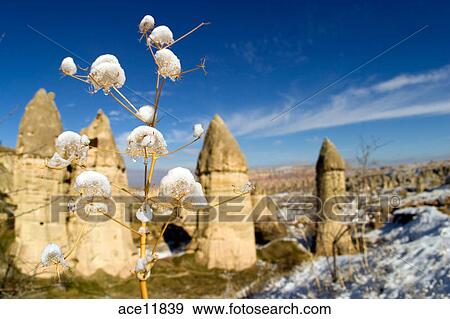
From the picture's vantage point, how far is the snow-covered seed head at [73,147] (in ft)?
2.53

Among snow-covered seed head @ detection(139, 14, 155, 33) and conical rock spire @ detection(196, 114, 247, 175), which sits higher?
conical rock spire @ detection(196, 114, 247, 175)

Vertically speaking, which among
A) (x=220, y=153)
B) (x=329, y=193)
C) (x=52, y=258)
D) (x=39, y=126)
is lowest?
(x=329, y=193)

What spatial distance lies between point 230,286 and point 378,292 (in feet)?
11.2

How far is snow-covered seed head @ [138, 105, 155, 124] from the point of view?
31.8 inches

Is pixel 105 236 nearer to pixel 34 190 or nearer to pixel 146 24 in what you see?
pixel 34 190

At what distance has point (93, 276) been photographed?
24.9ft

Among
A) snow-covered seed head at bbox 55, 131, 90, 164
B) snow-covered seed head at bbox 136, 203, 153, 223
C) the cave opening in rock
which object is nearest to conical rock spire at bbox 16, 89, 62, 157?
the cave opening in rock

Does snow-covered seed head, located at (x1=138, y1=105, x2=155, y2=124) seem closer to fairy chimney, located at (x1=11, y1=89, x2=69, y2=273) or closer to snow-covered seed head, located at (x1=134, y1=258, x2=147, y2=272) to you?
snow-covered seed head, located at (x1=134, y1=258, x2=147, y2=272)

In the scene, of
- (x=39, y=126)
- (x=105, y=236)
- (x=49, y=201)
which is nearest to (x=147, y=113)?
(x=49, y=201)

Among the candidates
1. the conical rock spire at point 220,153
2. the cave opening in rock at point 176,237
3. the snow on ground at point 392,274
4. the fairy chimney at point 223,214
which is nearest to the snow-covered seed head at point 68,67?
the snow on ground at point 392,274

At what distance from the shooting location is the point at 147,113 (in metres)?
0.81

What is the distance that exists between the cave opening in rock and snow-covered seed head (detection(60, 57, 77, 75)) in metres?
10.6

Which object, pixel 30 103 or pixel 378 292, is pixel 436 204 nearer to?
pixel 378 292

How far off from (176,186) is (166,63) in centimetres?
31
